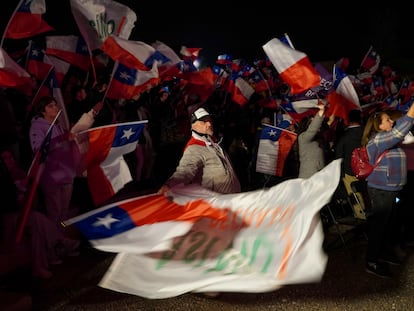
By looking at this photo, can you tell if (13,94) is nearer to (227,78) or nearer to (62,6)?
(227,78)

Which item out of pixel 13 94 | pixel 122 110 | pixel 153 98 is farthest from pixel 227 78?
pixel 13 94

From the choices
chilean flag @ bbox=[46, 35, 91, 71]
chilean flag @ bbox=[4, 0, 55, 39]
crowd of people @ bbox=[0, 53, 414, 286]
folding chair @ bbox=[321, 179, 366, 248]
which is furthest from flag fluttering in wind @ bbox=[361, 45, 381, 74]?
chilean flag @ bbox=[4, 0, 55, 39]

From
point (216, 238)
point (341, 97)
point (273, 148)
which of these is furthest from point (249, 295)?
point (341, 97)

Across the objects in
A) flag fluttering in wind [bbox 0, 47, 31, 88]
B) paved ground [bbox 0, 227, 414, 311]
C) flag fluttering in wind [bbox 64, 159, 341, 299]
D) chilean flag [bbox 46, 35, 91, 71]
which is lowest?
paved ground [bbox 0, 227, 414, 311]

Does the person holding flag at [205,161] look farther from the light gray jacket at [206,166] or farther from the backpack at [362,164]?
the backpack at [362,164]

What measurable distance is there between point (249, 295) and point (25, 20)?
4686 mm

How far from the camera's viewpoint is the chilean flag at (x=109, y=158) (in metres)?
4.40

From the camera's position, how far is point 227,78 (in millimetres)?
10594

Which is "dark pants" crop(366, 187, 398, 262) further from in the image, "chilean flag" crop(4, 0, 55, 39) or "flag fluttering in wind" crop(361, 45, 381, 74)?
"flag fluttering in wind" crop(361, 45, 381, 74)

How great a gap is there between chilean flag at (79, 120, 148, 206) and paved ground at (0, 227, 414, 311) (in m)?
1.02

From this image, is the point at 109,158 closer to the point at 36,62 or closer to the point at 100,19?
the point at 100,19

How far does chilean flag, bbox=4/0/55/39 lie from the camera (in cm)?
604

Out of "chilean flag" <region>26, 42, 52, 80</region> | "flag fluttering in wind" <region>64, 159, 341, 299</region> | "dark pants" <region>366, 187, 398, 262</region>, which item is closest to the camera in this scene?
"flag fluttering in wind" <region>64, 159, 341, 299</region>

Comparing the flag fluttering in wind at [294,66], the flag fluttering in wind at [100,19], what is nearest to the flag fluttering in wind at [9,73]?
the flag fluttering in wind at [100,19]
